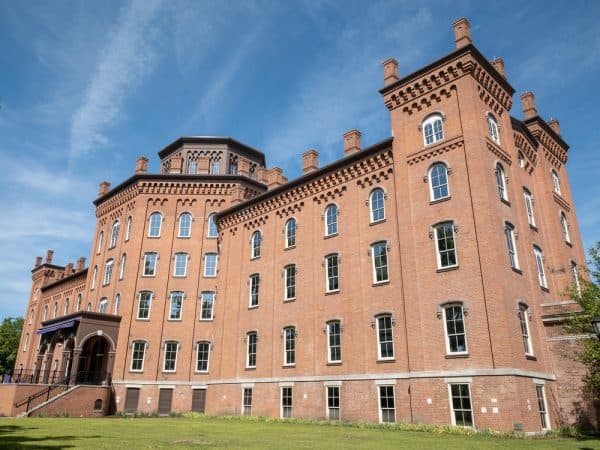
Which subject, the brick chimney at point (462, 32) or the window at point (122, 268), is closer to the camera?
the brick chimney at point (462, 32)

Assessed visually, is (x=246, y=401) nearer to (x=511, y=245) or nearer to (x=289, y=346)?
(x=289, y=346)

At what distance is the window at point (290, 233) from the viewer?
29003 millimetres

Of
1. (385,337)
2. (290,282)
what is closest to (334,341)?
(385,337)

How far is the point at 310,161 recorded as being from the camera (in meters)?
30.1

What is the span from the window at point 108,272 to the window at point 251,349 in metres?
15.0

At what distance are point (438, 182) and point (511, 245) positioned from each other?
14.2ft

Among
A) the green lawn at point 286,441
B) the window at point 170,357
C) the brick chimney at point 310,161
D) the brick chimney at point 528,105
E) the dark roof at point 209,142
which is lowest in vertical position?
the green lawn at point 286,441

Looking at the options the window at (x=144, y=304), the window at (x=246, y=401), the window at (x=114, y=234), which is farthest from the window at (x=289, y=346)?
the window at (x=114, y=234)

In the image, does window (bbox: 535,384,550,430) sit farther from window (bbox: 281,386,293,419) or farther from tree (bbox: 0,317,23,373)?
tree (bbox: 0,317,23,373)

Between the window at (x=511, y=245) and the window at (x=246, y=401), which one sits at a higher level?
the window at (x=511, y=245)

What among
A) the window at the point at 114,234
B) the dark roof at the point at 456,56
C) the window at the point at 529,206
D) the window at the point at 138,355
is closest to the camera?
the dark roof at the point at 456,56

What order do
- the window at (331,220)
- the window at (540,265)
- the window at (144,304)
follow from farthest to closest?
the window at (144,304) < the window at (331,220) < the window at (540,265)

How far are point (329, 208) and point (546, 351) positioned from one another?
1294 centimetres

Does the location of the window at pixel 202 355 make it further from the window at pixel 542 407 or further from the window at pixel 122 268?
the window at pixel 542 407
